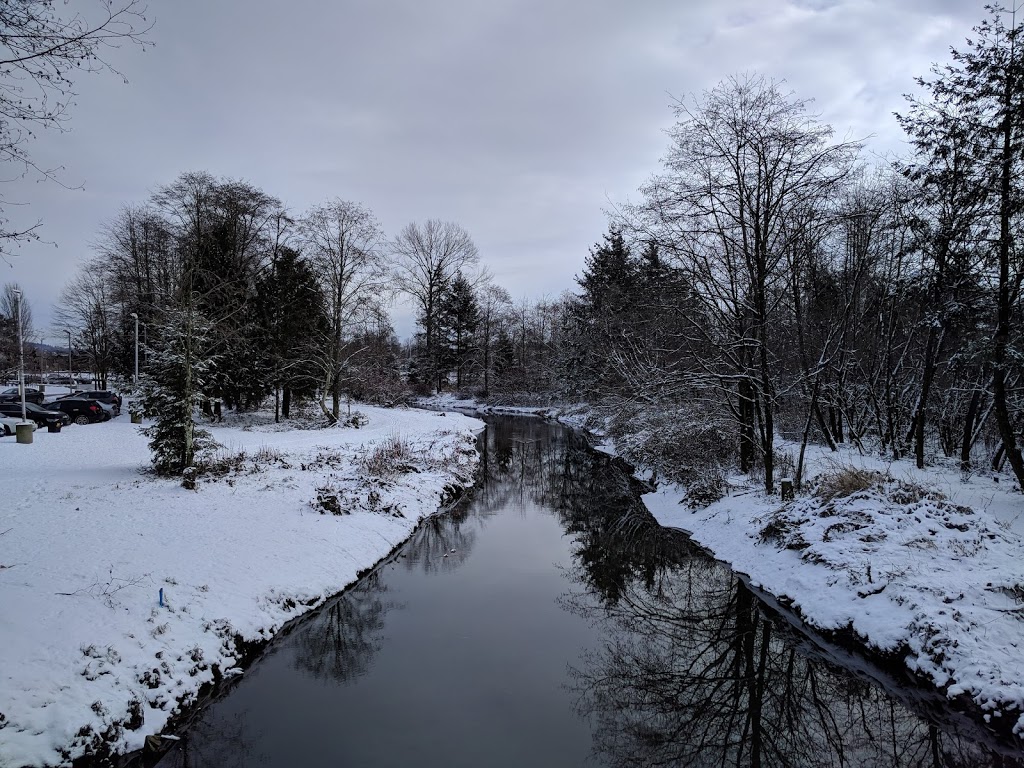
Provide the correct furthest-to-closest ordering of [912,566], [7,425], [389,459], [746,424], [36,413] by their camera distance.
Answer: [36,413] → [7,425] → [389,459] → [746,424] → [912,566]

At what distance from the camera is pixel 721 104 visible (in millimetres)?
11359

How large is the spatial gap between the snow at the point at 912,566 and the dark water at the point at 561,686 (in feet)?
1.43

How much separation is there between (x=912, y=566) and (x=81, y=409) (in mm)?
29911

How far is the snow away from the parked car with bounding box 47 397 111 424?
86.3 ft

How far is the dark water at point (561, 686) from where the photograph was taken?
513 centimetres

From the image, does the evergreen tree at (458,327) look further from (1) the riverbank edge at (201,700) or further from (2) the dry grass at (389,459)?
(1) the riverbank edge at (201,700)

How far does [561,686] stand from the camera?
634 cm

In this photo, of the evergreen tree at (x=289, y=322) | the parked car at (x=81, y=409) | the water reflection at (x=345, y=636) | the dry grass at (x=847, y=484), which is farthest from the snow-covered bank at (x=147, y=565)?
the evergreen tree at (x=289, y=322)

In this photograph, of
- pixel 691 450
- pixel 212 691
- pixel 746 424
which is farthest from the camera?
pixel 691 450

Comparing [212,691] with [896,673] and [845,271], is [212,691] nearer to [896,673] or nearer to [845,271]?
[896,673]

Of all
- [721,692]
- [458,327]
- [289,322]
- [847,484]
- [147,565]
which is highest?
[458,327]

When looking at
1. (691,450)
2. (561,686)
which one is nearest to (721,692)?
(561,686)

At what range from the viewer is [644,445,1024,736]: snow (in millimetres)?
5641

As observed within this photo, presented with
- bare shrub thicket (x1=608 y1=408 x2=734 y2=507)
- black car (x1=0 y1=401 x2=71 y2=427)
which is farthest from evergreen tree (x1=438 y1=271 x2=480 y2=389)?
bare shrub thicket (x1=608 y1=408 x2=734 y2=507)
